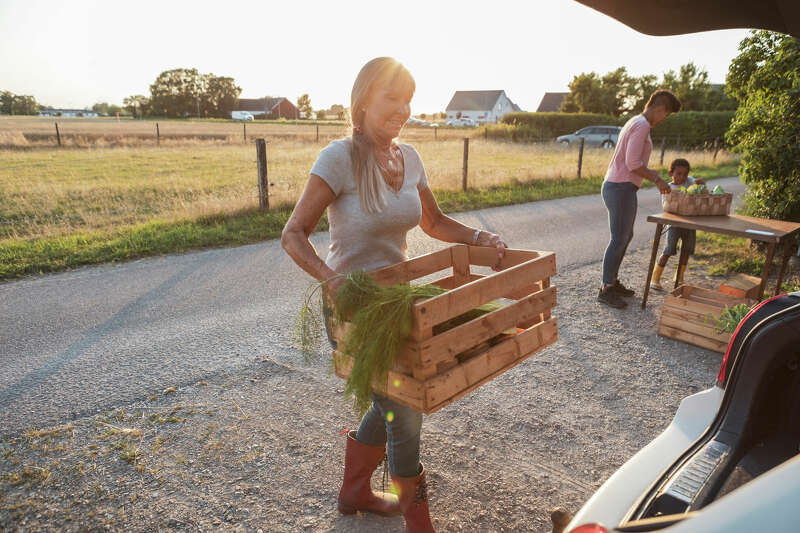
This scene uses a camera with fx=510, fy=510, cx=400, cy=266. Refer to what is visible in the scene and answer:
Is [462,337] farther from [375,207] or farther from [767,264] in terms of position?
[767,264]

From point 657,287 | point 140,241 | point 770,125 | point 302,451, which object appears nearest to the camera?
point 302,451

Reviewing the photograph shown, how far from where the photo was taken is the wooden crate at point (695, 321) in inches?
186

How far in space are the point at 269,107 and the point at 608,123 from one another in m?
76.8

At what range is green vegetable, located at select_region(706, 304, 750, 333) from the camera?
4401 mm

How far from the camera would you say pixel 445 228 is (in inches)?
111

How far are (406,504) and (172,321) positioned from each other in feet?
12.2

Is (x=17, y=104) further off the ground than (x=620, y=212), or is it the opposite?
(x=17, y=104)

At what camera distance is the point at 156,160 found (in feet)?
72.9

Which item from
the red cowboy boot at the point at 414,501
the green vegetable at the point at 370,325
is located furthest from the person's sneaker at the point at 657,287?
the green vegetable at the point at 370,325

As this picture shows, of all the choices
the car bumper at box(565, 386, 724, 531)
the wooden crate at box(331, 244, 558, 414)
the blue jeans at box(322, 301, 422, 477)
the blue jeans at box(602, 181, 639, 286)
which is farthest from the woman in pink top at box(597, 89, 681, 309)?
the blue jeans at box(322, 301, 422, 477)

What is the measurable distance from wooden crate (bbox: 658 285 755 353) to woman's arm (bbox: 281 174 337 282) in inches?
161

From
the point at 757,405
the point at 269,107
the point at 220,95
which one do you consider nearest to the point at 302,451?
the point at 757,405

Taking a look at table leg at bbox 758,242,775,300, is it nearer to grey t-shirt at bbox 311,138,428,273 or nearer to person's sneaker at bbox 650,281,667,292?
person's sneaker at bbox 650,281,667,292

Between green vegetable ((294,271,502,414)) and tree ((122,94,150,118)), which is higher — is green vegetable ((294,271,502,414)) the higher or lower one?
the lower one
